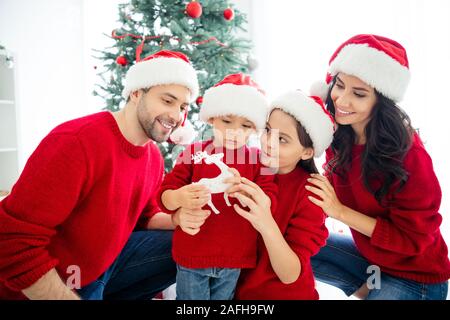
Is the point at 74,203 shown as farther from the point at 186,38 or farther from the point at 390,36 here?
the point at 390,36

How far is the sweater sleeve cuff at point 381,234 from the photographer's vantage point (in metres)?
1.17

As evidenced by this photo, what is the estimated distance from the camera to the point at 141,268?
146 centimetres

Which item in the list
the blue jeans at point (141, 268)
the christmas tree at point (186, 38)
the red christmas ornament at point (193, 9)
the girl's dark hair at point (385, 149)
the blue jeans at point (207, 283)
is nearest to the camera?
the blue jeans at point (207, 283)

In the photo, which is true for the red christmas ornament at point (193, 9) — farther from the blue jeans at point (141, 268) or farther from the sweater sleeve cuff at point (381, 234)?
the sweater sleeve cuff at point (381, 234)

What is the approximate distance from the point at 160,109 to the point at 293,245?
28.1 inches

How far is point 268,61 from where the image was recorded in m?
3.37

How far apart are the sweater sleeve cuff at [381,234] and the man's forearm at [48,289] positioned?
115cm

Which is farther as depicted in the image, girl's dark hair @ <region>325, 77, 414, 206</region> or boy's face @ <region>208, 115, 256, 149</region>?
girl's dark hair @ <region>325, 77, 414, 206</region>

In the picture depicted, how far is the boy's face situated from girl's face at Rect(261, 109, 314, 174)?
0.07 m

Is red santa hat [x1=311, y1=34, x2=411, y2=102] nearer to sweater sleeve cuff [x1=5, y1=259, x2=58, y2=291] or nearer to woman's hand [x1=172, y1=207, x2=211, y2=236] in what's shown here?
woman's hand [x1=172, y1=207, x2=211, y2=236]

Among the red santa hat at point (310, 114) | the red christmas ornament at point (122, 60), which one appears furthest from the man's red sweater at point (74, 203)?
the red christmas ornament at point (122, 60)

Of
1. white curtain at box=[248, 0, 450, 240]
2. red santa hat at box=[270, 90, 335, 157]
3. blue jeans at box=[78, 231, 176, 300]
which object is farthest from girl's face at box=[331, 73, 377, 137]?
white curtain at box=[248, 0, 450, 240]

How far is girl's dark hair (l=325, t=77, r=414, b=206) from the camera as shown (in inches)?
45.9

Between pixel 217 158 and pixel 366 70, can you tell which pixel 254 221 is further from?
pixel 366 70
